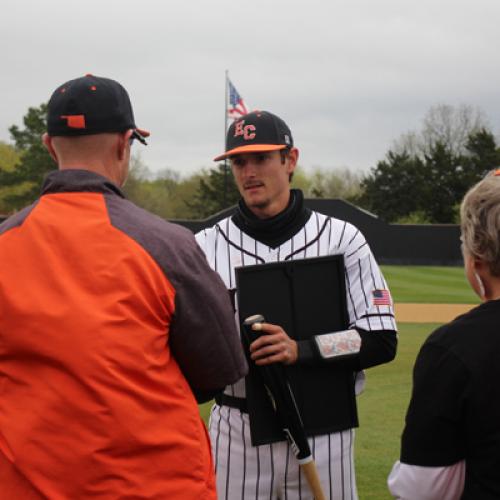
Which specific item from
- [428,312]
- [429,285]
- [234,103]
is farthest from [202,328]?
[234,103]

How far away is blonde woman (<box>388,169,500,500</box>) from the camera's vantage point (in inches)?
74.8

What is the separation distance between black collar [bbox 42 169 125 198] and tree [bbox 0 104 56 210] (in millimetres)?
49745

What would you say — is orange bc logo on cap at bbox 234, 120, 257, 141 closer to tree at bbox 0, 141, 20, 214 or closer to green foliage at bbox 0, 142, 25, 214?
green foliage at bbox 0, 142, 25, 214

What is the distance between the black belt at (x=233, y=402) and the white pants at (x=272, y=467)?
21 millimetres

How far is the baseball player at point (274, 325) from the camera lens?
3.06 meters

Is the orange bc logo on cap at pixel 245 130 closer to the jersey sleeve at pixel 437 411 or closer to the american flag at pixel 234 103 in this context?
the jersey sleeve at pixel 437 411

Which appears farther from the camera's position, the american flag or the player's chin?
the american flag

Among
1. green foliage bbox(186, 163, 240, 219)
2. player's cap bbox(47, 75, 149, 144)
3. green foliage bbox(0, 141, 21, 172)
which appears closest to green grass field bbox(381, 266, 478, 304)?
player's cap bbox(47, 75, 149, 144)

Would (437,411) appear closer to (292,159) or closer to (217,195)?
(292,159)

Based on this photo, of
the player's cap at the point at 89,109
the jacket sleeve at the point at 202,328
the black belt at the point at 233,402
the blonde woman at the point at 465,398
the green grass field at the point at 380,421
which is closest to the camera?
the blonde woman at the point at 465,398

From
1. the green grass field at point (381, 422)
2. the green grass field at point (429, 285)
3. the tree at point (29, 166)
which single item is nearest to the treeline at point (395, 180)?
the tree at point (29, 166)

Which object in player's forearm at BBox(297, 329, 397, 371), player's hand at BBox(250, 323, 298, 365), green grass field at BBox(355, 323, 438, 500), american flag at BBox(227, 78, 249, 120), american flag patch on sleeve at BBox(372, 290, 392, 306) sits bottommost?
green grass field at BBox(355, 323, 438, 500)

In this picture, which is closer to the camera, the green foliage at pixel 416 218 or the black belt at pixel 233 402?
the black belt at pixel 233 402

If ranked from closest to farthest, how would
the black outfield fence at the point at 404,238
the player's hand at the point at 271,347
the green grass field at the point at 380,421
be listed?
1. the player's hand at the point at 271,347
2. the green grass field at the point at 380,421
3. the black outfield fence at the point at 404,238
